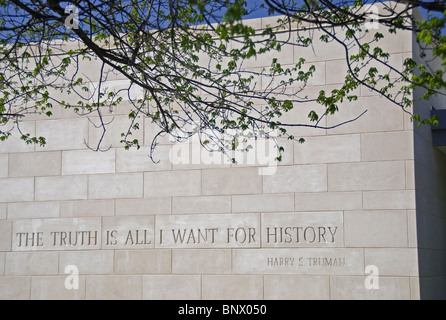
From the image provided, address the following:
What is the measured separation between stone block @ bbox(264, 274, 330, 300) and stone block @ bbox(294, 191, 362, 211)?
42.2 inches

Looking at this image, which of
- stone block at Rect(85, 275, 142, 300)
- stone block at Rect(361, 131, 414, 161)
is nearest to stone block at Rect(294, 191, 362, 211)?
stone block at Rect(361, 131, 414, 161)

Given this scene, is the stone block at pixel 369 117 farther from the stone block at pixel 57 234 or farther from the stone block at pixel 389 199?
Answer: the stone block at pixel 57 234

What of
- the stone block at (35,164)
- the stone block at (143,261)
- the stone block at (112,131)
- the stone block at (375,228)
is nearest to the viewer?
the stone block at (375,228)

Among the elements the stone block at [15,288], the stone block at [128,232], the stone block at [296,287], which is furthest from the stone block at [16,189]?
the stone block at [296,287]

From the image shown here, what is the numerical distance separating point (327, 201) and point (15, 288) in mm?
5679

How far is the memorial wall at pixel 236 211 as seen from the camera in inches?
434

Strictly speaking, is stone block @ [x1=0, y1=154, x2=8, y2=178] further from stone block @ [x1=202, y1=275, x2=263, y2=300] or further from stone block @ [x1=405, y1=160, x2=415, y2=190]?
stone block @ [x1=405, y1=160, x2=415, y2=190]

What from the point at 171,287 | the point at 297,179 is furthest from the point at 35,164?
the point at 297,179

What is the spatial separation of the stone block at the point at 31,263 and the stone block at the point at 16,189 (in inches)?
38.2

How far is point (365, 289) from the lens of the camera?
35.7 feet

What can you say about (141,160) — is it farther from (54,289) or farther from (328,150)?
(328,150)

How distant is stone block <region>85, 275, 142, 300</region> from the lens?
1205 cm

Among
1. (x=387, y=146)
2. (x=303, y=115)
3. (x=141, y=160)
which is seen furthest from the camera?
(x=141, y=160)
